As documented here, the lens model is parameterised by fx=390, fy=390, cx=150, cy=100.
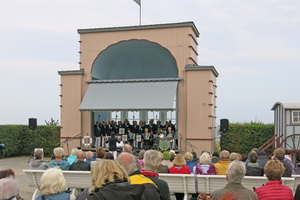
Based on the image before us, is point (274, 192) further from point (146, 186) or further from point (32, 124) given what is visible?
point (32, 124)

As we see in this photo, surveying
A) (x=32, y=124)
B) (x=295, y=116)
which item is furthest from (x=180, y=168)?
(x=32, y=124)

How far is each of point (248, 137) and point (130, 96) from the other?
5407 mm

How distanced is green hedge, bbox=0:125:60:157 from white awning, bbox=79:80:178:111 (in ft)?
12.8

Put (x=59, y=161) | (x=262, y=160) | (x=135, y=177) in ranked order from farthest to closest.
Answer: (x=262, y=160)
(x=59, y=161)
(x=135, y=177)

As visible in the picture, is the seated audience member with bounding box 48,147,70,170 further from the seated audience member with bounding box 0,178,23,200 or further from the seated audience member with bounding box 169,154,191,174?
the seated audience member with bounding box 0,178,23,200

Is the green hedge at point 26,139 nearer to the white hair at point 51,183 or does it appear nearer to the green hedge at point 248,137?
the green hedge at point 248,137

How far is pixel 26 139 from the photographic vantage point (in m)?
19.8

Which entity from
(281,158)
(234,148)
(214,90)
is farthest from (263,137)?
(281,158)

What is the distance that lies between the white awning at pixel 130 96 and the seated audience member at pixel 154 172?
10.7 meters

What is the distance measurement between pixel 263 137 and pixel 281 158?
1089 cm

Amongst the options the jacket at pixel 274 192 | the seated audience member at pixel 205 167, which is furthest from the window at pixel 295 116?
the jacket at pixel 274 192

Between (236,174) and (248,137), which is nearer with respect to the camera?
(236,174)

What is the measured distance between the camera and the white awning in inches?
601

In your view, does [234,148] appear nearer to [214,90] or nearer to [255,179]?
[214,90]
